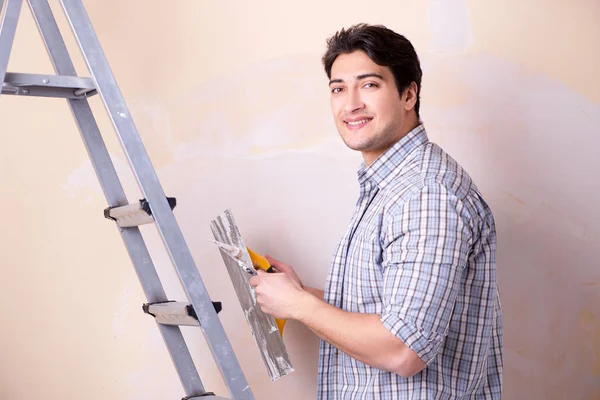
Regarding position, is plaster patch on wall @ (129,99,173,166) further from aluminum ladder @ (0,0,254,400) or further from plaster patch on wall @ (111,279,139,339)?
aluminum ladder @ (0,0,254,400)

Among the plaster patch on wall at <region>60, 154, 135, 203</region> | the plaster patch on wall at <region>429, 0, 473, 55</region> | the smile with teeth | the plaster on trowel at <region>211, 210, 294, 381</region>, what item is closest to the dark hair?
the smile with teeth

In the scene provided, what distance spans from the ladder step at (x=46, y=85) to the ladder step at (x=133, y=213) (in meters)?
0.28

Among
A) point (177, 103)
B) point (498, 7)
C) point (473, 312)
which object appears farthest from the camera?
point (177, 103)

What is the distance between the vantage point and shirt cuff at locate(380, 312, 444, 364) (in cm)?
131

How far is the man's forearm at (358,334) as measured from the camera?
1.34 metres

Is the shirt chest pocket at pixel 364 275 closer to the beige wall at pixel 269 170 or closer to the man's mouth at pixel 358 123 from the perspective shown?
the man's mouth at pixel 358 123

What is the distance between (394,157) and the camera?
5.19 feet

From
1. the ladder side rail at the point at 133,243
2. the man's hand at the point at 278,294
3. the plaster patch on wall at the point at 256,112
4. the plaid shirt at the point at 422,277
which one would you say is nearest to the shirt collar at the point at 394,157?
the plaid shirt at the point at 422,277

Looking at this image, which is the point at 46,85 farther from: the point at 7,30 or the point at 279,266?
the point at 279,266

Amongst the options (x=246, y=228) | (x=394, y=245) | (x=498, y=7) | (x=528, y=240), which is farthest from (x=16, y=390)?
(x=498, y=7)

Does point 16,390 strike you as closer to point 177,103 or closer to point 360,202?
point 177,103

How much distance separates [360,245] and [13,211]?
133 cm

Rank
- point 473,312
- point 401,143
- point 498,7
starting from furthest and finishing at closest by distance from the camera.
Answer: point 498,7
point 401,143
point 473,312

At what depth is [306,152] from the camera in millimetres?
2043
